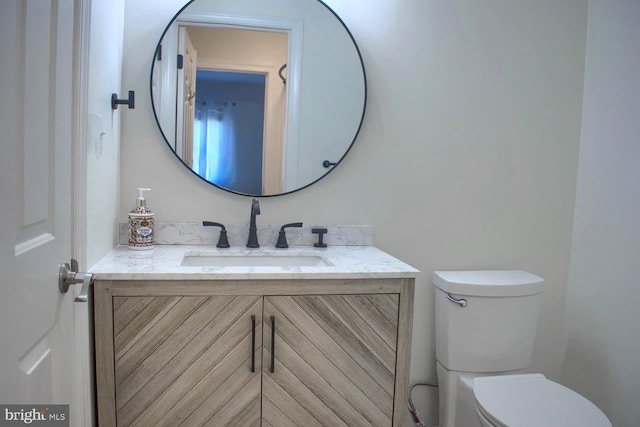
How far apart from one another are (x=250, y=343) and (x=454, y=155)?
1200 mm

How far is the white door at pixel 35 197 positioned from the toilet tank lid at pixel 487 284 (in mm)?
1330

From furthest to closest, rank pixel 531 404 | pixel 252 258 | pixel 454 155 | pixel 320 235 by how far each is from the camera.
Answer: pixel 454 155 < pixel 320 235 < pixel 252 258 < pixel 531 404

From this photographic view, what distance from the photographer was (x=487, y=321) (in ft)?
5.65

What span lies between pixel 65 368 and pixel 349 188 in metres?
1.21

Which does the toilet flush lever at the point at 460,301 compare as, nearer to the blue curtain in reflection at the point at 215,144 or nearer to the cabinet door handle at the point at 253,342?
the cabinet door handle at the point at 253,342

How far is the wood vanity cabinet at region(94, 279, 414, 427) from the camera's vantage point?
131cm

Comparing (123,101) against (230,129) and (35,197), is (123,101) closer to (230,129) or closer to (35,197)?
(230,129)

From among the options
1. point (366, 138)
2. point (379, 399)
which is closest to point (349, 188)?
point (366, 138)

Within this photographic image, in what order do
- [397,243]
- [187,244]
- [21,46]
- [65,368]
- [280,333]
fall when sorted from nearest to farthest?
[21,46], [65,368], [280,333], [187,244], [397,243]

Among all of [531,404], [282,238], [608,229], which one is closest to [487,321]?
[531,404]

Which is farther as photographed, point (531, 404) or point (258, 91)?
point (258, 91)

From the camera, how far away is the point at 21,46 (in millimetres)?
730

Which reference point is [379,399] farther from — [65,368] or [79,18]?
[79,18]

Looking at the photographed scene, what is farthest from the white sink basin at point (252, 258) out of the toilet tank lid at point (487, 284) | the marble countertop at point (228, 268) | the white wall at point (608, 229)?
the white wall at point (608, 229)
